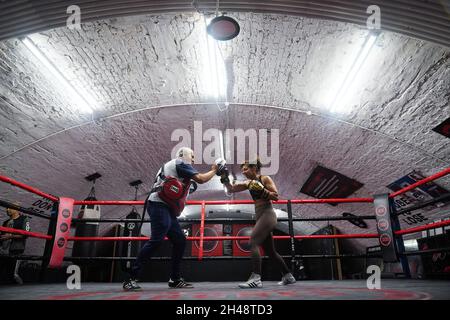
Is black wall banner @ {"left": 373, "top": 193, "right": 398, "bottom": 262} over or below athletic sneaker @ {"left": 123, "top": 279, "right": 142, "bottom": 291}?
over

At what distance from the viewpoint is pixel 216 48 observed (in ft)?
14.4

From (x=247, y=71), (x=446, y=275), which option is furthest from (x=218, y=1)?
(x=446, y=275)

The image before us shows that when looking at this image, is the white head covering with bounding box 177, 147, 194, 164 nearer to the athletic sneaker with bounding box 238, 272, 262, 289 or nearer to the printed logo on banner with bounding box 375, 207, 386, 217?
the athletic sneaker with bounding box 238, 272, 262, 289

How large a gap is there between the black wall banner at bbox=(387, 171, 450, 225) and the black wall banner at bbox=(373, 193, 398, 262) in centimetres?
265

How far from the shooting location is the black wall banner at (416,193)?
5.57 m

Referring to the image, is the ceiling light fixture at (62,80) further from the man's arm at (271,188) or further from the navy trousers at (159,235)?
the man's arm at (271,188)

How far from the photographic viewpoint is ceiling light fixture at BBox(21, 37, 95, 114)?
4043 mm

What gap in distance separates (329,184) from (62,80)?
20.9 feet

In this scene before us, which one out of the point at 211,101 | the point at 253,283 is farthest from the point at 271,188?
the point at 211,101

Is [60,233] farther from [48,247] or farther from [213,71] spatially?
[213,71]

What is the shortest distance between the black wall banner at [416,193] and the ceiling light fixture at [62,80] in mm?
6594

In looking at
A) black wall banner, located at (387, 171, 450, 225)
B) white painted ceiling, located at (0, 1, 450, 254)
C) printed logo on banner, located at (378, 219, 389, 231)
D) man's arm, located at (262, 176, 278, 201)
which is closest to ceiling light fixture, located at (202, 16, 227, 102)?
white painted ceiling, located at (0, 1, 450, 254)
